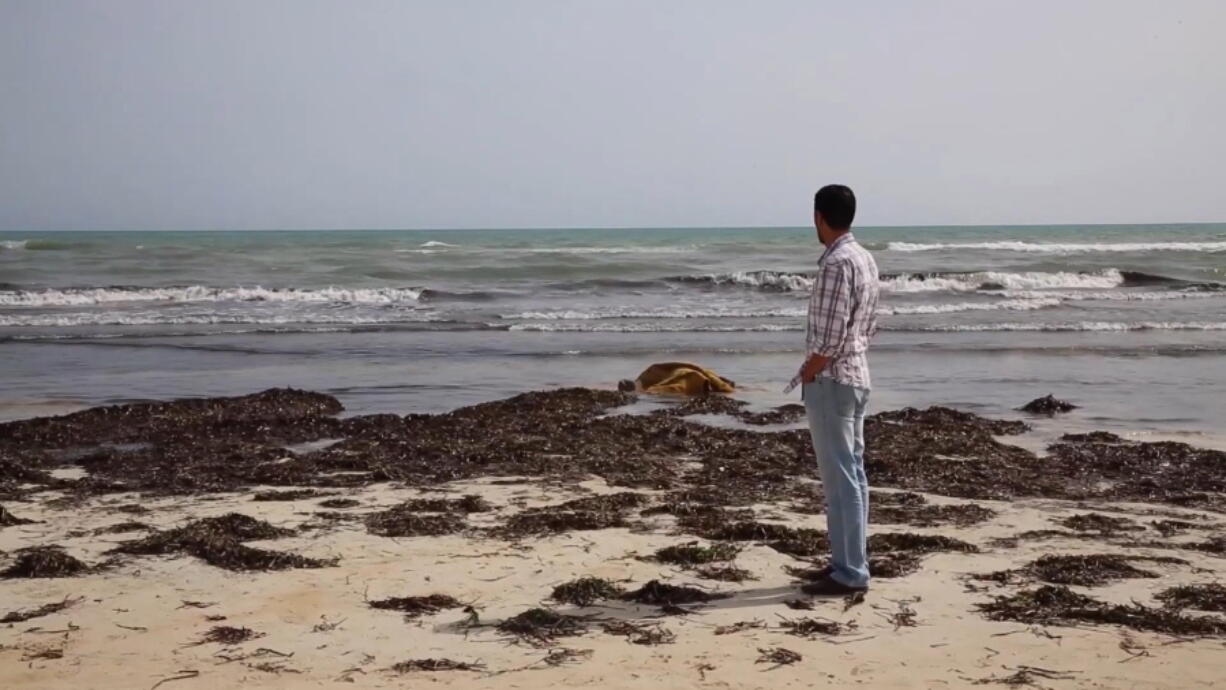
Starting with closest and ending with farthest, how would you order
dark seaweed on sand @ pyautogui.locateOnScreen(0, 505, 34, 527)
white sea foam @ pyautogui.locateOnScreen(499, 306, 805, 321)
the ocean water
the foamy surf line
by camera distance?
dark seaweed on sand @ pyautogui.locateOnScreen(0, 505, 34, 527), the ocean water, white sea foam @ pyautogui.locateOnScreen(499, 306, 805, 321), the foamy surf line

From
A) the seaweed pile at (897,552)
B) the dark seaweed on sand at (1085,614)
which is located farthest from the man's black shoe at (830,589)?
the dark seaweed on sand at (1085,614)

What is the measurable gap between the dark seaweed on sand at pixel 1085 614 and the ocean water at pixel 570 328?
18.7 ft

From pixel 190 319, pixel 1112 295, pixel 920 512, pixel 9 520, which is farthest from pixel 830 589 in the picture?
pixel 1112 295

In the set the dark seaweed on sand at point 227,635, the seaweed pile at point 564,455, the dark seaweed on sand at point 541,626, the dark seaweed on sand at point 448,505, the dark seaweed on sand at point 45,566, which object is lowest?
the seaweed pile at point 564,455

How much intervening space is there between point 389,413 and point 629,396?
249 centimetres

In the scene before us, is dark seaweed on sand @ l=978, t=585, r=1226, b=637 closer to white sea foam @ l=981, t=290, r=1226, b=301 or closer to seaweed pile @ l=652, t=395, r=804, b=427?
seaweed pile @ l=652, t=395, r=804, b=427

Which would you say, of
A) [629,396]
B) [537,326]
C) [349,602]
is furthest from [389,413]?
[537,326]

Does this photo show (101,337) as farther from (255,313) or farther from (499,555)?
(499,555)

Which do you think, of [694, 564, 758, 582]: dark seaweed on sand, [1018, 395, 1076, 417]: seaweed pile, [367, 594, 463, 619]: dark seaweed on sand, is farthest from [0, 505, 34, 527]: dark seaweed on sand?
[1018, 395, 1076, 417]: seaweed pile

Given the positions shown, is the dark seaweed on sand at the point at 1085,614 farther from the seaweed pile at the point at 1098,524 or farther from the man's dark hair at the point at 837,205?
the man's dark hair at the point at 837,205

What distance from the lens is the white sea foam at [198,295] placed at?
86.7 ft

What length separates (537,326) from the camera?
806 inches

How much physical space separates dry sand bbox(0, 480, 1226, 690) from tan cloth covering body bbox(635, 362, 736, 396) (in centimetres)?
601

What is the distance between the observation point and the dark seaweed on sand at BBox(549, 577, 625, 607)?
14.7 ft
